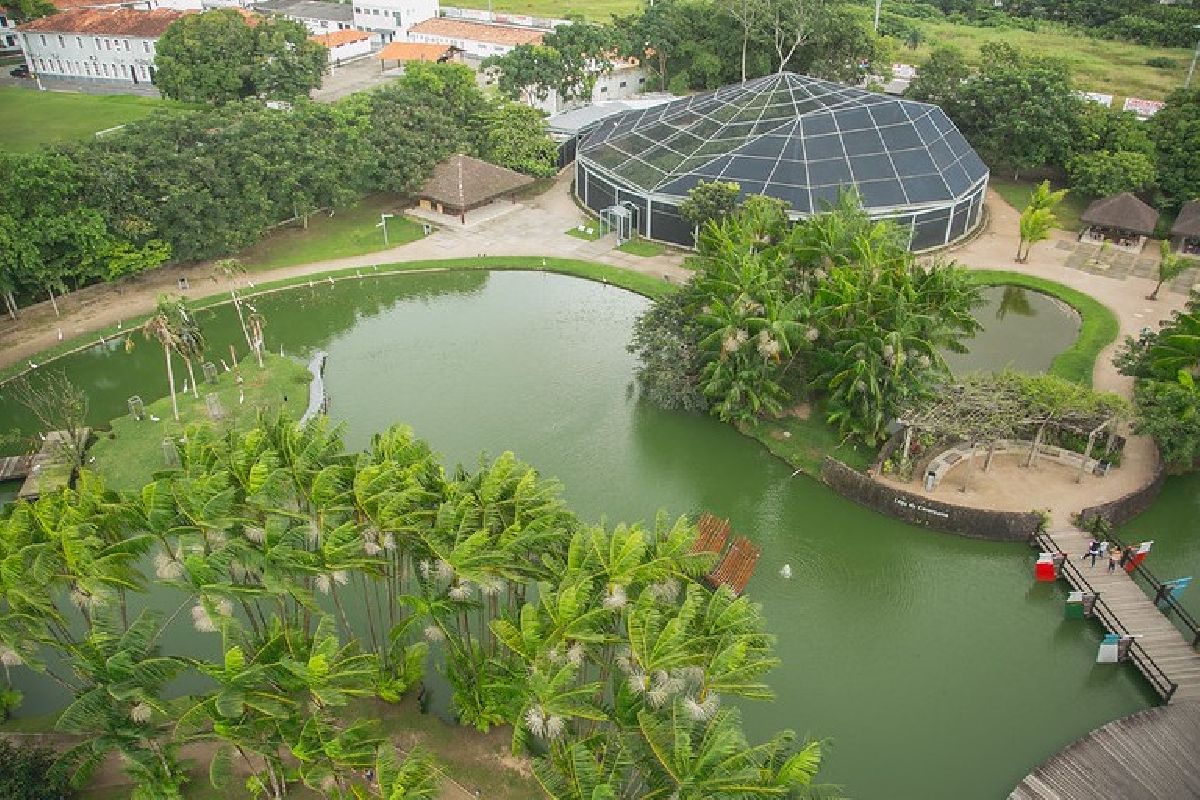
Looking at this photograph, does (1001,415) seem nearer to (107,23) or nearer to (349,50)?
(349,50)

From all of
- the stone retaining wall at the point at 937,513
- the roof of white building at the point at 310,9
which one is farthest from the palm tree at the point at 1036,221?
the roof of white building at the point at 310,9

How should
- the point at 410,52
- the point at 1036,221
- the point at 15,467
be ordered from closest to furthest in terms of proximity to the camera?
the point at 15,467
the point at 1036,221
the point at 410,52

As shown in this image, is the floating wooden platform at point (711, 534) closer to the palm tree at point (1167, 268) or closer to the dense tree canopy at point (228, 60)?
the palm tree at point (1167, 268)

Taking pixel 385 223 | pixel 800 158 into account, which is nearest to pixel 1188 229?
pixel 800 158

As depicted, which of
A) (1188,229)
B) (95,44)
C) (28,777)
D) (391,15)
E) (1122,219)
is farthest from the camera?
(391,15)

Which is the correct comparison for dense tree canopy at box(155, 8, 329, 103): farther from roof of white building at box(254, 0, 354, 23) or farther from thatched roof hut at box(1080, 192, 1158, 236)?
thatched roof hut at box(1080, 192, 1158, 236)

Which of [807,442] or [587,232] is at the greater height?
[587,232]

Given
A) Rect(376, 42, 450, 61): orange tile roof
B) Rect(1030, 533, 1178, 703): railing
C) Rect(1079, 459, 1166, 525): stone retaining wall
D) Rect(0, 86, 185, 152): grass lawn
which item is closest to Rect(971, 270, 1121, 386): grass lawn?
Rect(1079, 459, 1166, 525): stone retaining wall
